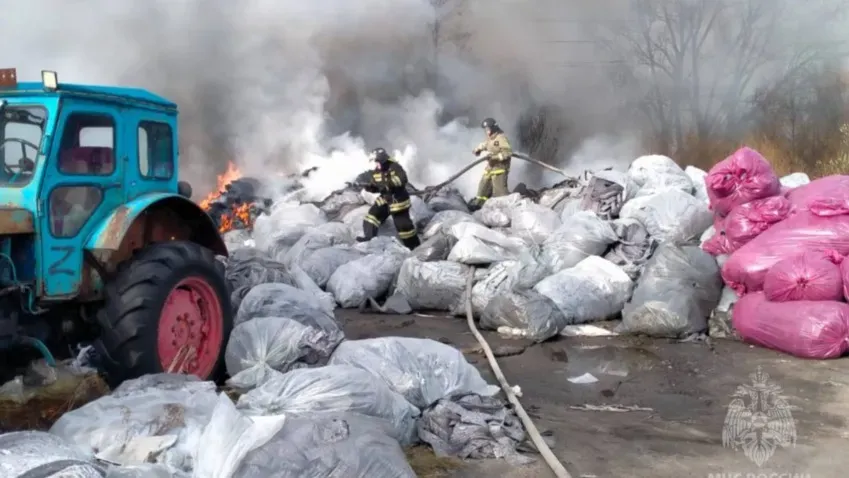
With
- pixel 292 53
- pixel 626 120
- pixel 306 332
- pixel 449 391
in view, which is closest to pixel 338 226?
pixel 306 332

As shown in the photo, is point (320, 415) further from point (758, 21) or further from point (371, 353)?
point (758, 21)

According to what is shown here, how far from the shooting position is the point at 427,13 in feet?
52.6

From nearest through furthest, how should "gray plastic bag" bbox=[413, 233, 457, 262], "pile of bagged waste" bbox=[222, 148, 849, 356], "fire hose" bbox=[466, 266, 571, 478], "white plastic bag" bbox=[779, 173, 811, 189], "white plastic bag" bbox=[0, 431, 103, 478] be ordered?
"white plastic bag" bbox=[0, 431, 103, 478], "fire hose" bbox=[466, 266, 571, 478], "pile of bagged waste" bbox=[222, 148, 849, 356], "gray plastic bag" bbox=[413, 233, 457, 262], "white plastic bag" bbox=[779, 173, 811, 189]

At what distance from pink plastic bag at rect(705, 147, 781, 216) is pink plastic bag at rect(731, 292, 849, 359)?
109 centimetres

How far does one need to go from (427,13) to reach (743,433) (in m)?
14.3

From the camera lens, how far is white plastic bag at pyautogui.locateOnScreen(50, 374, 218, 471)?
228 centimetres

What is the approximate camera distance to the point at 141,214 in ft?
11.9

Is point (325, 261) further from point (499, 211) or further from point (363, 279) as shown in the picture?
point (499, 211)

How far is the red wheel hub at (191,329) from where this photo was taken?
3.50 metres

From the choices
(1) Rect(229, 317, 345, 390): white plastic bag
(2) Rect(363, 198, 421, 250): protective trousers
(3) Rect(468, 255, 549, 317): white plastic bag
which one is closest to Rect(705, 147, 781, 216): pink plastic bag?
(3) Rect(468, 255, 549, 317): white plastic bag

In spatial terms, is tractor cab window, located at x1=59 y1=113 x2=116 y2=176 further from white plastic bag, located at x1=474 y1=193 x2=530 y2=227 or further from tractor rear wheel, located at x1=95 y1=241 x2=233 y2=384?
white plastic bag, located at x1=474 y1=193 x2=530 y2=227

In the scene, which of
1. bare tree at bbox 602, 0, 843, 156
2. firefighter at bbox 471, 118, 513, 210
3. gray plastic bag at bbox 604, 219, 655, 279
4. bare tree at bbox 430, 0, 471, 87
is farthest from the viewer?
bare tree at bbox 430, 0, 471, 87

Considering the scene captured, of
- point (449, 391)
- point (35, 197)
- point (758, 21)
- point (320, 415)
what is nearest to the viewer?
point (320, 415)

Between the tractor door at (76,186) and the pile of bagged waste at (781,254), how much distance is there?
4147 mm
